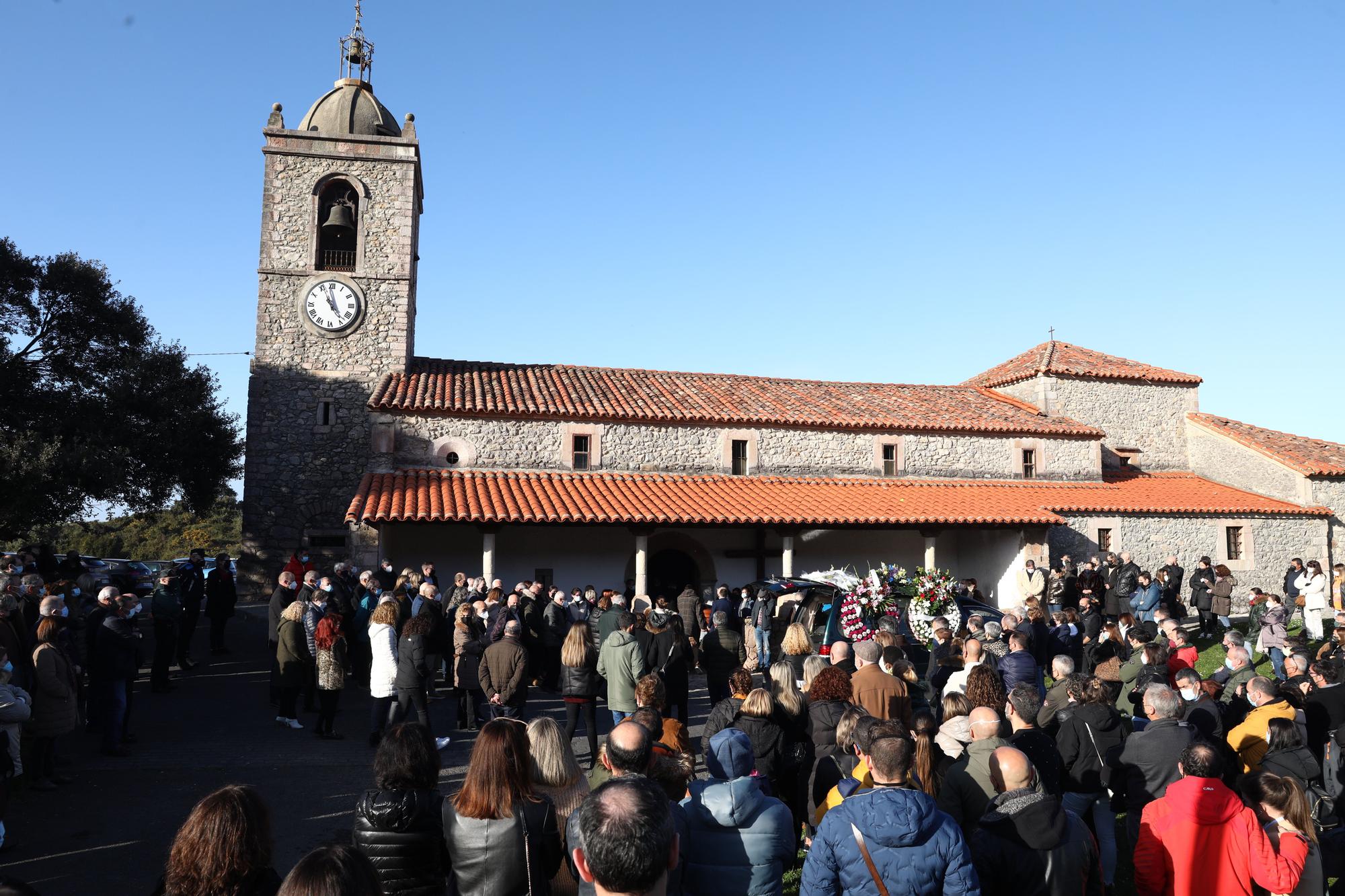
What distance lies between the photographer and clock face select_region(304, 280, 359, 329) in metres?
21.5

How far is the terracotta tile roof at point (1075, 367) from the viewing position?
25.7 m

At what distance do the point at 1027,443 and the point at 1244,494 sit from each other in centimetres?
593

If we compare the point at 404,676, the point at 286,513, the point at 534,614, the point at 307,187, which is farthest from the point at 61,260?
the point at 404,676

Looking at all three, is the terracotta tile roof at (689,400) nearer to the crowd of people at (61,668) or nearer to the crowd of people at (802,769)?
the crowd of people at (61,668)

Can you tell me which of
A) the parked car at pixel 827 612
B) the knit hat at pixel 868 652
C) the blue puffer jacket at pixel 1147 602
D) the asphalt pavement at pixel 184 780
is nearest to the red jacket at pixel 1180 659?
the parked car at pixel 827 612

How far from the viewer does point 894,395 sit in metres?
25.6

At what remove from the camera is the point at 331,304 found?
21594 mm

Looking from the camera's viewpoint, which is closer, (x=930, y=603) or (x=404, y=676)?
(x=404, y=676)

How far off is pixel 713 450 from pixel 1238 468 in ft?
48.1

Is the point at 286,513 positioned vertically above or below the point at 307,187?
below

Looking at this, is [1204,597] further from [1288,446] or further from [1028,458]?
[1288,446]

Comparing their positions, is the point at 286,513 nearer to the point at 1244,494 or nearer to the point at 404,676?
the point at 404,676

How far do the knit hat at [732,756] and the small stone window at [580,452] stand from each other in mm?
16836

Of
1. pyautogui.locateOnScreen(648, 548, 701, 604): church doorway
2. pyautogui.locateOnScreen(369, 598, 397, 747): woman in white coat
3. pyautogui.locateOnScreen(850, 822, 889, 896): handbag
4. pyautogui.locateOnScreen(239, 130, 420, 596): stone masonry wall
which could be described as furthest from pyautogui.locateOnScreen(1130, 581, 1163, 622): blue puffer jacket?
pyautogui.locateOnScreen(239, 130, 420, 596): stone masonry wall
